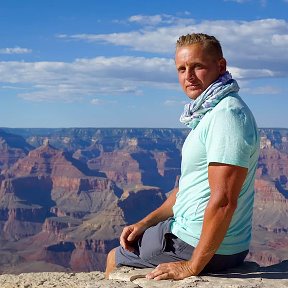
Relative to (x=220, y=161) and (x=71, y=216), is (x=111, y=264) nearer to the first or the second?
(x=220, y=161)

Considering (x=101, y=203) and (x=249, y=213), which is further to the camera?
(x=101, y=203)

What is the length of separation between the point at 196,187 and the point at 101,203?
162729 millimetres

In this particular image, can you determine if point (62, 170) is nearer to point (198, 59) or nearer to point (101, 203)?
point (101, 203)

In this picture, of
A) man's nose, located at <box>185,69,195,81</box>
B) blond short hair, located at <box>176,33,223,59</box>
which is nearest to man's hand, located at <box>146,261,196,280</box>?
man's nose, located at <box>185,69,195,81</box>

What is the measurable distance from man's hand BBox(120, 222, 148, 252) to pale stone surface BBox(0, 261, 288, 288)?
27 cm

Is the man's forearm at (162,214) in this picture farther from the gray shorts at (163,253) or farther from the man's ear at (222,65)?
the man's ear at (222,65)

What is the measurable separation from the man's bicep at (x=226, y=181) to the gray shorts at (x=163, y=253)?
0.65 meters

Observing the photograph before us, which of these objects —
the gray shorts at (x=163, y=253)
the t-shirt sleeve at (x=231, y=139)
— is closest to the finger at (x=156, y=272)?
the gray shorts at (x=163, y=253)

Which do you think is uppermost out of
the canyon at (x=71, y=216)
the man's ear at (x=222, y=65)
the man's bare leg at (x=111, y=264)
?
the man's ear at (x=222, y=65)

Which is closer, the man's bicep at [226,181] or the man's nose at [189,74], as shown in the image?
the man's bicep at [226,181]

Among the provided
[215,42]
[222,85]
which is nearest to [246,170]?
[222,85]

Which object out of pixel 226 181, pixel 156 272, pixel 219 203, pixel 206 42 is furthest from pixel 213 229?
pixel 206 42

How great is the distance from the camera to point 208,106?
446 centimetres

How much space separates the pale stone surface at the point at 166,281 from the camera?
438cm
